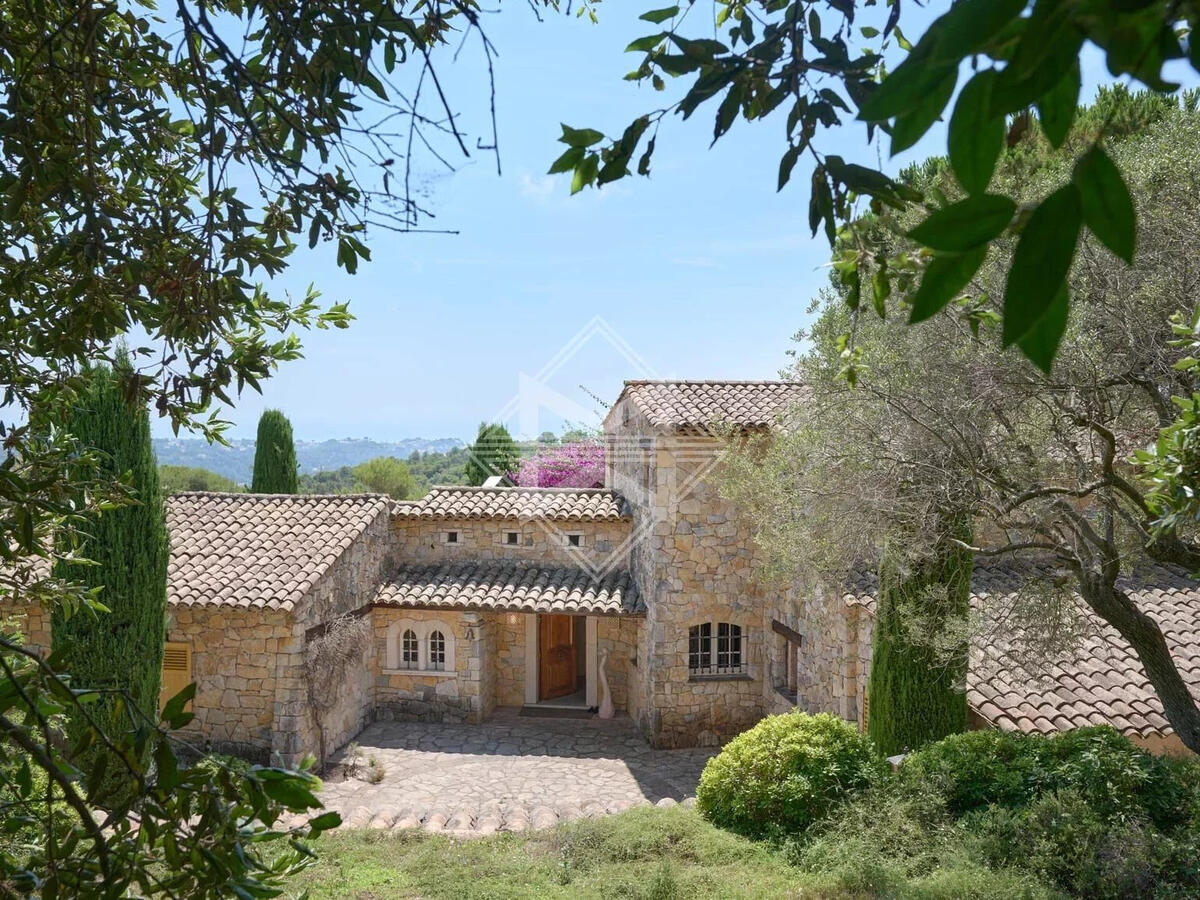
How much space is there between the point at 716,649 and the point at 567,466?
756 centimetres

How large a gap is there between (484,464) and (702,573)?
1238 centimetres

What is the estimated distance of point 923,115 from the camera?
0.67 meters

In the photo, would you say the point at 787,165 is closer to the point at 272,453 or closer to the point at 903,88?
the point at 903,88

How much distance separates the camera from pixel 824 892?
578 centimetres

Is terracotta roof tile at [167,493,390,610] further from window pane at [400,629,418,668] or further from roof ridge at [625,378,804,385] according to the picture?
roof ridge at [625,378,804,385]

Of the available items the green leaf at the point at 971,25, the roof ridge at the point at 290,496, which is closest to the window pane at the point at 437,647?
the roof ridge at the point at 290,496

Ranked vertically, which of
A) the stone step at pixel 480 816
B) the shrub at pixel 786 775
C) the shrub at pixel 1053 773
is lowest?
the stone step at pixel 480 816

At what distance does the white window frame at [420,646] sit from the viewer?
521 inches

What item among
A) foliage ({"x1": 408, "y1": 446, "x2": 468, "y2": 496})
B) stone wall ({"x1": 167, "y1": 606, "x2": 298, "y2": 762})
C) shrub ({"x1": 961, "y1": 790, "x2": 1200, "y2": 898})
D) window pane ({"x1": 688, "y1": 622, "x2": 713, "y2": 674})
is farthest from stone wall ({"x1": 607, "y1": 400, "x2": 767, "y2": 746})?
foliage ({"x1": 408, "y1": 446, "x2": 468, "y2": 496})

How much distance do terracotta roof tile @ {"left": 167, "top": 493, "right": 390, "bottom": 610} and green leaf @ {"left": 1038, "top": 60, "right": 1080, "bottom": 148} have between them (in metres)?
11.1

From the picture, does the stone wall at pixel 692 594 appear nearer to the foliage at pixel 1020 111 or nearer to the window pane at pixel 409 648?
the window pane at pixel 409 648

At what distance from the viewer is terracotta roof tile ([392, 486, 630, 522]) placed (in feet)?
44.7

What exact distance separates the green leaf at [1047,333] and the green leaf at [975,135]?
10 cm

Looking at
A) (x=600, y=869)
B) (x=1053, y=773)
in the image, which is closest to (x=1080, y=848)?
(x=1053, y=773)
